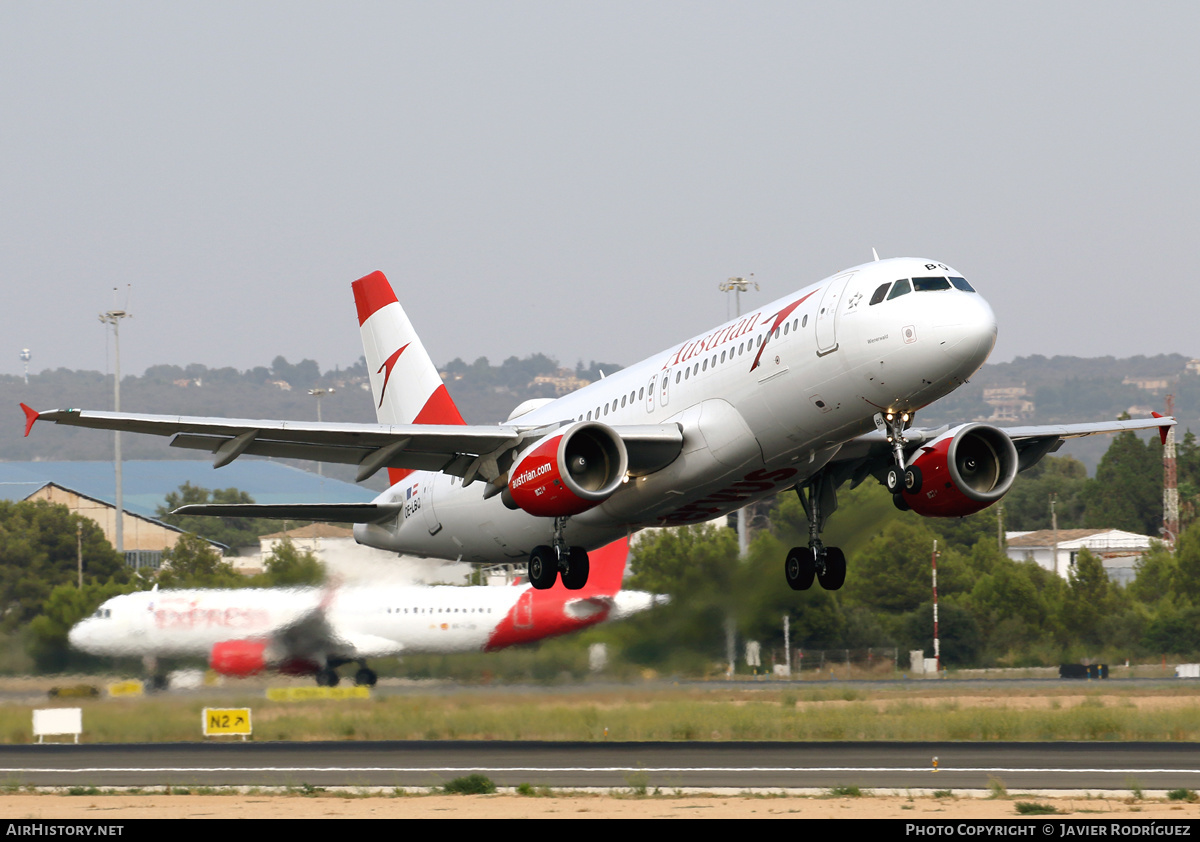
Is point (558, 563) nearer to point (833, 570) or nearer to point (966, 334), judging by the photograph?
point (833, 570)

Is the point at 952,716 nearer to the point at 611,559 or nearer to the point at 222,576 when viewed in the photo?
the point at 611,559

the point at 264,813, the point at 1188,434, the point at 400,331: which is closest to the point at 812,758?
the point at 264,813

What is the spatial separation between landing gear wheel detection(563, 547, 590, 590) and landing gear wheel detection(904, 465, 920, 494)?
7.96m

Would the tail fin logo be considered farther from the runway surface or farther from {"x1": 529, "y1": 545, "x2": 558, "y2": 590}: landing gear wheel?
{"x1": 529, "y1": 545, "x2": 558, "y2": 590}: landing gear wheel

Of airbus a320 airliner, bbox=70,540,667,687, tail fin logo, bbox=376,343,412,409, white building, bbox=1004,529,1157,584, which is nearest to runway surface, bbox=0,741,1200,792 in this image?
airbus a320 airliner, bbox=70,540,667,687

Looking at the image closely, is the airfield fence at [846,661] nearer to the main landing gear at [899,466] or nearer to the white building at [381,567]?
the white building at [381,567]

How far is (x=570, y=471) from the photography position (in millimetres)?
29688

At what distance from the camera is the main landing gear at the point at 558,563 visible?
1280 inches

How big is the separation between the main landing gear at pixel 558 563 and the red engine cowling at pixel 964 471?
732cm

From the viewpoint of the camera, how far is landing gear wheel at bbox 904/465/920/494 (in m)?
27.6

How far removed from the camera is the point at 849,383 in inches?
1058

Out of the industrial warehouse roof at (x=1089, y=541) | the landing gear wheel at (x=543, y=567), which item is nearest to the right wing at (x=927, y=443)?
the landing gear wheel at (x=543, y=567)

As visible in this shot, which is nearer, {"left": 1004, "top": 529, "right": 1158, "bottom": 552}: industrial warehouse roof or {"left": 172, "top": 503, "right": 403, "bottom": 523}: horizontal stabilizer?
{"left": 172, "top": 503, "right": 403, "bottom": 523}: horizontal stabilizer

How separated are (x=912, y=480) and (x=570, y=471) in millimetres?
6687
